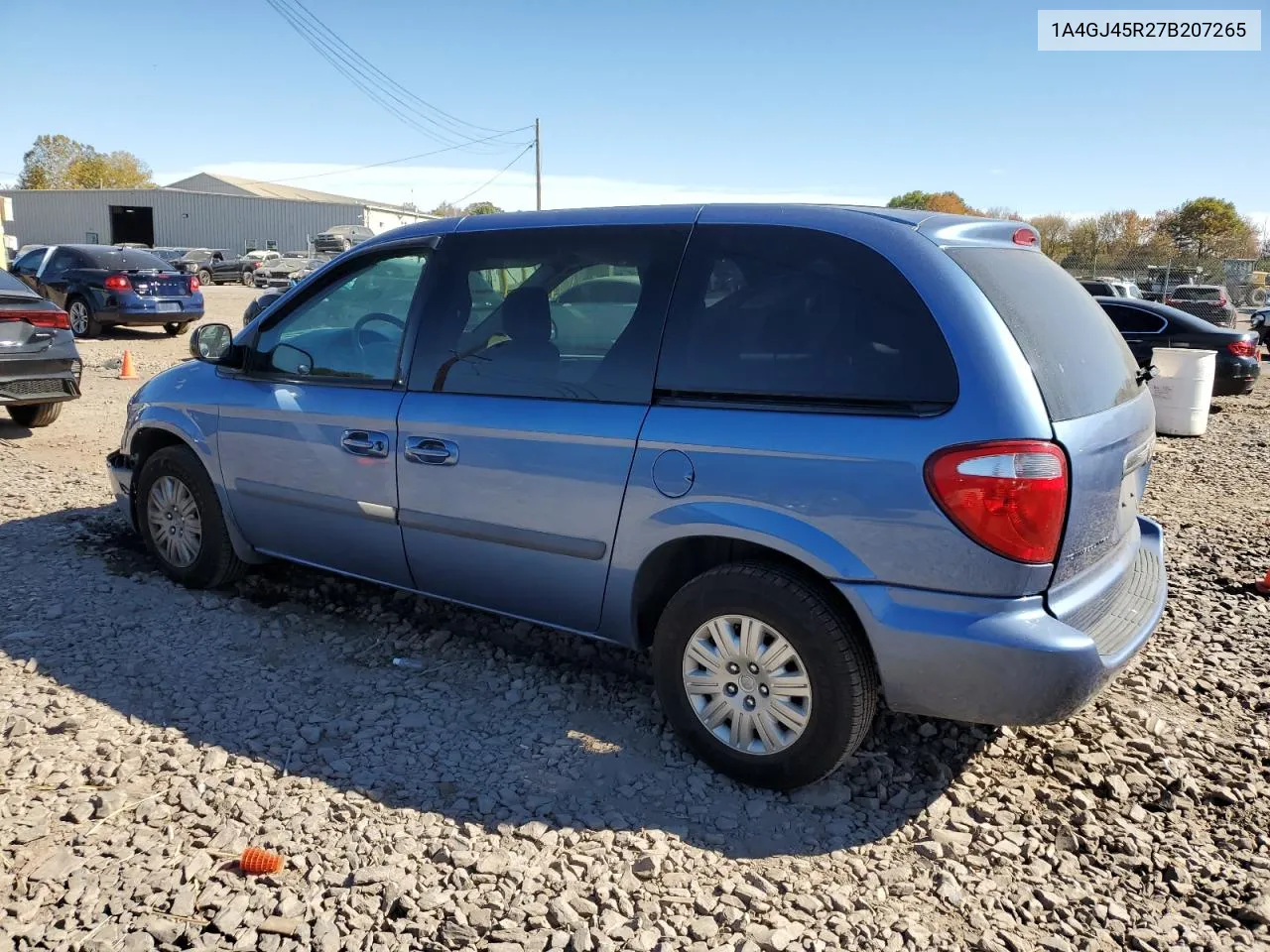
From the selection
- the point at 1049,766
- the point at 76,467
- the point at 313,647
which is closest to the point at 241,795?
the point at 313,647

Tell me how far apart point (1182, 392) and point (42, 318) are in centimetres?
1138

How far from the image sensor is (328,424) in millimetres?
4266

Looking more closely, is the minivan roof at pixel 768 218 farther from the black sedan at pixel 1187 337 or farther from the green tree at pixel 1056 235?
the green tree at pixel 1056 235

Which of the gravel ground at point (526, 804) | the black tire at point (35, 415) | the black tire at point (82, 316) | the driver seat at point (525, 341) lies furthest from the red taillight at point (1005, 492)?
the black tire at point (82, 316)

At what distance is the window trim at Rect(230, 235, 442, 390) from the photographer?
4.13 m

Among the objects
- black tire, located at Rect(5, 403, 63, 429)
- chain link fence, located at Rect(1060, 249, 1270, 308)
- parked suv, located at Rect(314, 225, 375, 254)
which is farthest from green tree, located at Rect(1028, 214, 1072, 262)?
black tire, located at Rect(5, 403, 63, 429)

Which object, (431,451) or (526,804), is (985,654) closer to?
(526,804)

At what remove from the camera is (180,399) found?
16.1 ft

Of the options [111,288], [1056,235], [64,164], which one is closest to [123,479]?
[111,288]

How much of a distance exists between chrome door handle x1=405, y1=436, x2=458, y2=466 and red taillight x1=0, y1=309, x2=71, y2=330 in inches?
230

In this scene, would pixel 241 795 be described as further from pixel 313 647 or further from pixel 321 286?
pixel 321 286

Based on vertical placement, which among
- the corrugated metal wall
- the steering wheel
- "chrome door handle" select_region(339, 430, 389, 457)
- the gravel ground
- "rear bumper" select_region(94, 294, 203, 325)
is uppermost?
the corrugated metal wall

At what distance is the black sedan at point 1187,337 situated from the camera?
1339 centimetres

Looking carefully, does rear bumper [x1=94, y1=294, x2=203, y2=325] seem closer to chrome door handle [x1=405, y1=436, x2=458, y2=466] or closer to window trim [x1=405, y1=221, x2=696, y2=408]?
window trim [x1=405, y1=221, x2=696, y2=408]
